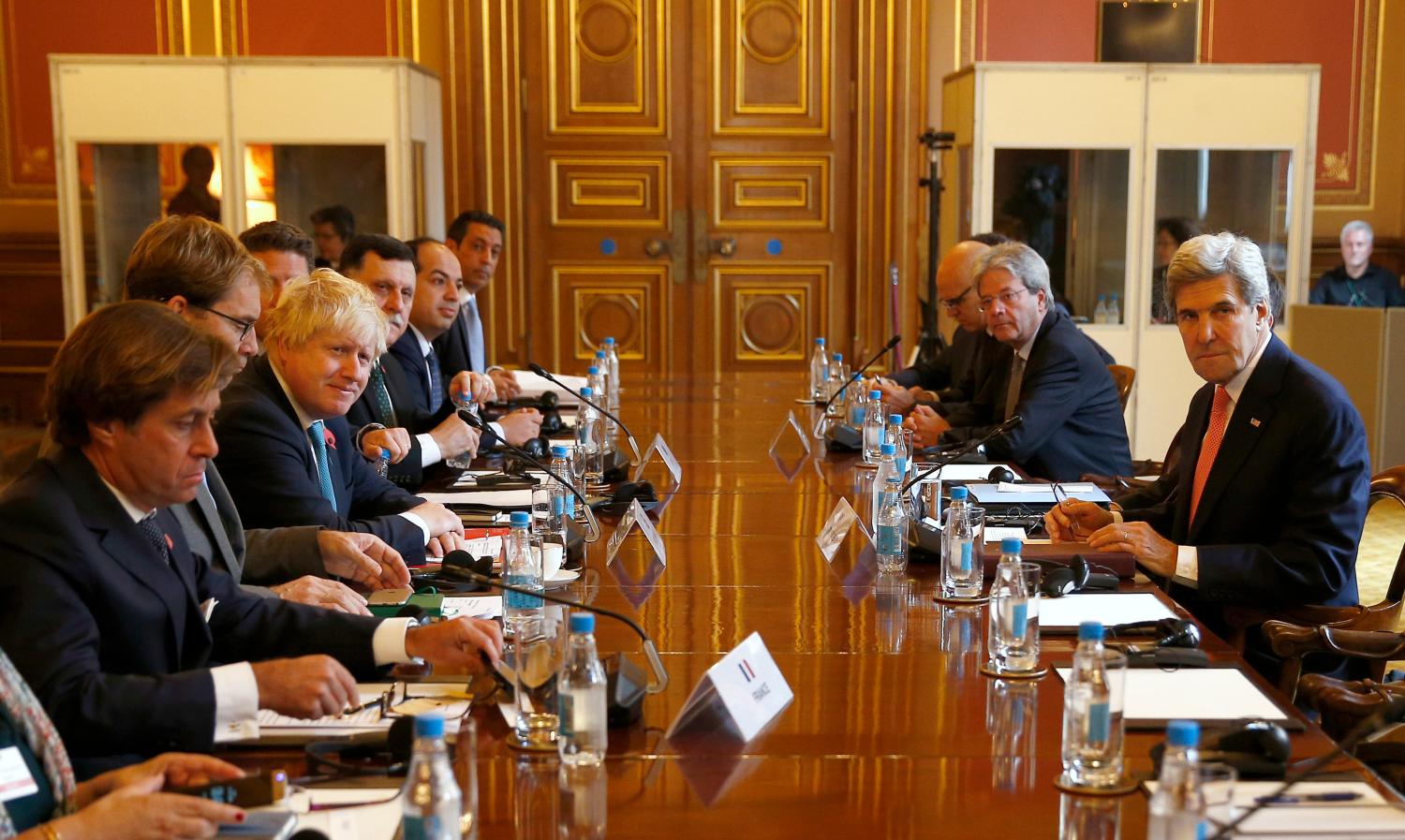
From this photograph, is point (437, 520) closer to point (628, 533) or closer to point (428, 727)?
point (628, 533)

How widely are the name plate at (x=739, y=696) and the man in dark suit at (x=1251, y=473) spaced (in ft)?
3.53

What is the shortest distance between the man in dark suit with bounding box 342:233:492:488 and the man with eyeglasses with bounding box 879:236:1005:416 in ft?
5.48

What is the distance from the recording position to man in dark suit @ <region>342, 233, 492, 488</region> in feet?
13.2

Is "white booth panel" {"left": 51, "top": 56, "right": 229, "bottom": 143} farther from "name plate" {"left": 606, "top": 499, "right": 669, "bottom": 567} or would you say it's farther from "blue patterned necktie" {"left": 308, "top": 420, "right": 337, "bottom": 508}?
"name plate" {"left": 606, "top": 499, "right": 669, "bottom": 567}

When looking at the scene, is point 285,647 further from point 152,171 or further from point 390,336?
point 152,171

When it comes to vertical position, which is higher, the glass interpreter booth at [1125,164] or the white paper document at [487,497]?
the glass interpreter booth at [1125,164]

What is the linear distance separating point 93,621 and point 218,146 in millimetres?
5992

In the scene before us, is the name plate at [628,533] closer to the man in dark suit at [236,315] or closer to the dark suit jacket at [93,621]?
the man in dark suit at [236,315]

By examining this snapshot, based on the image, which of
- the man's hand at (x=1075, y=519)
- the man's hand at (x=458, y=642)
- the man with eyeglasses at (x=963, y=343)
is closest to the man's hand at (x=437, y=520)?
the man's hand at (x=458, y=642)

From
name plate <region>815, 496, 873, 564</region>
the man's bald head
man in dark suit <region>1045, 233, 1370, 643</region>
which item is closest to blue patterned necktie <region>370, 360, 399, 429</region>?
name plate <region>815, 496, 873, 564</region>

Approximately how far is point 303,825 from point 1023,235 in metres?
6.26

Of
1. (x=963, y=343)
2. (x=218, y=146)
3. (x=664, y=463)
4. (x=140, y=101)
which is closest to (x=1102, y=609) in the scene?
(x=664, y=463)

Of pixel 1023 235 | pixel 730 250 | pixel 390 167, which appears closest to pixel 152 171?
pixel 390 167

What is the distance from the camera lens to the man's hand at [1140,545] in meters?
2.81
